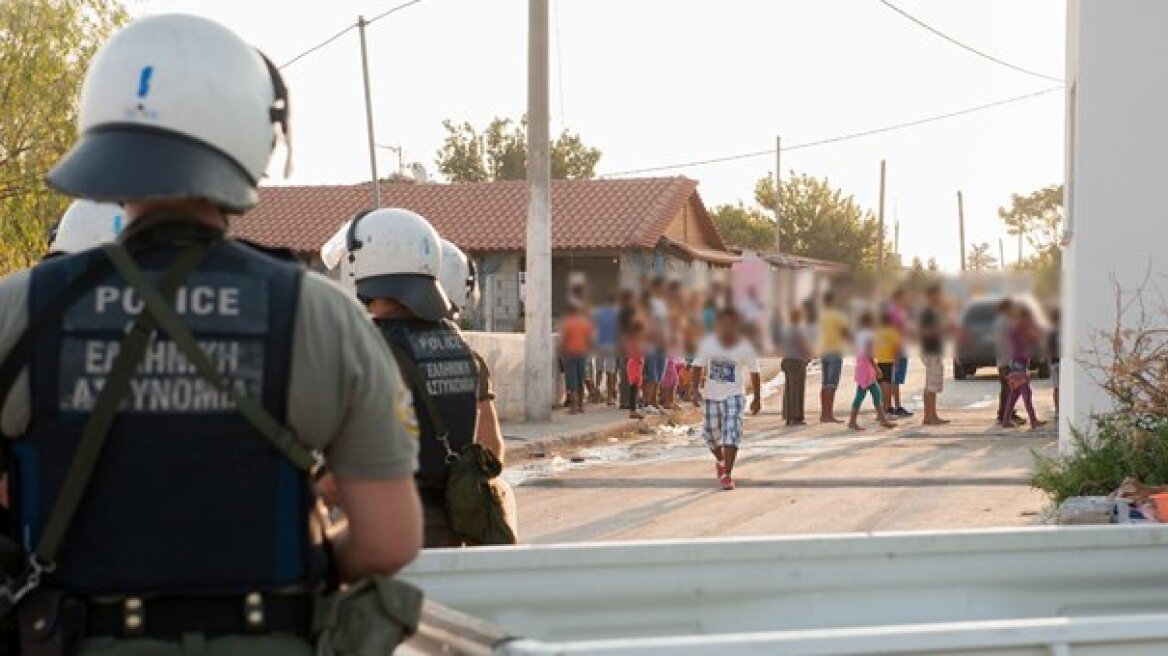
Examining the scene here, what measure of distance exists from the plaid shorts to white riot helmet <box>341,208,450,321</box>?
27.0 ft

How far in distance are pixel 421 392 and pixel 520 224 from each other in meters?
33.7

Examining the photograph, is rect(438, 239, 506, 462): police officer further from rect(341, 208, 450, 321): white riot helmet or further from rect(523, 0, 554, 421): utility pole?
rect(523, 0, 554, 421): utility pole

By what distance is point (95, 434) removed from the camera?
7.55ft

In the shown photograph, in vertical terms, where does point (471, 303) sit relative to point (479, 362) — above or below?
above

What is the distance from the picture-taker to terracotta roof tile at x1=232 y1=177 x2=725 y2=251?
122 ft

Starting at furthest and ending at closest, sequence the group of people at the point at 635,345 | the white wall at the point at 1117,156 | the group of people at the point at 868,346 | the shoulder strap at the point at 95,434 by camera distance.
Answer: the group of people at the point at 635,345 < the group of people at the point at 868,346 < the white wall at the point at 1117,156 < the shoulder strap at the point at 95,434

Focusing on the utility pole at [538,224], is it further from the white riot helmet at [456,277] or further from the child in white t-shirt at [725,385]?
the white riot helmet at [456,277]

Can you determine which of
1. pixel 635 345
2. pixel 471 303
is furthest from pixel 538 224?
pixel 471 303

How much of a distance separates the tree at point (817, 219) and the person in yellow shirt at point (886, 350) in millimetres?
33990

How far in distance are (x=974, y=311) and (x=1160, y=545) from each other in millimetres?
7967

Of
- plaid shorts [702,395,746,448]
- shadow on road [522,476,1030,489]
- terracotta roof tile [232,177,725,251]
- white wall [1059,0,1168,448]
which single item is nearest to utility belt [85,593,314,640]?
white wall [1059,0,1168,448]

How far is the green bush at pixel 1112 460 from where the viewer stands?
927 cm

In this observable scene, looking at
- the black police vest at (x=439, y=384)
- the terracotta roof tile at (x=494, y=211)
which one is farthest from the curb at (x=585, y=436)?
the terracotta roof tile at (x=494, y=211)

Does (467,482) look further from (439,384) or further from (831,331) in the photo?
(831,331)
